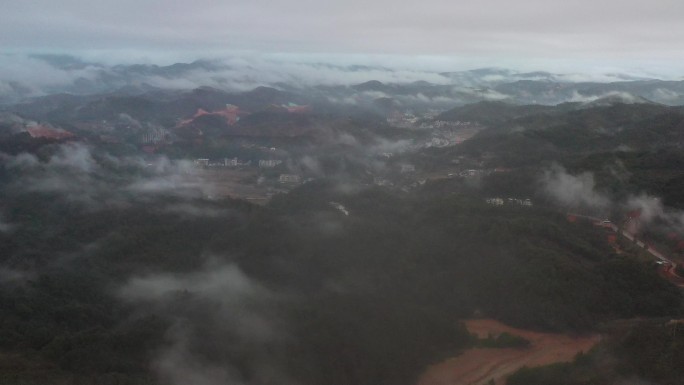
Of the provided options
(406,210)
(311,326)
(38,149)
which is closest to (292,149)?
(38,149)

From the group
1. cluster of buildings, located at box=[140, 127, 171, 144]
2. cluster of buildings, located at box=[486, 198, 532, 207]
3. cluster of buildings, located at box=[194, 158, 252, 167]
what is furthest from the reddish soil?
cluster of buildings, located at box=[140, 127, 171, 144]

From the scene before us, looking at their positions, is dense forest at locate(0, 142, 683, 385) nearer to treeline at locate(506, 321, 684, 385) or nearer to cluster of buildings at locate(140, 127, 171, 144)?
treeline at locate(506, 321, 684, 385)

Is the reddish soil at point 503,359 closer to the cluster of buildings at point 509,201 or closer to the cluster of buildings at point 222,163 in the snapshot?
the cluster of buildings at point 509,201

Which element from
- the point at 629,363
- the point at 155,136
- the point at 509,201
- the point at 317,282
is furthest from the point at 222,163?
the point at 629,363

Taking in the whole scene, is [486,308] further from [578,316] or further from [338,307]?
[338,307]

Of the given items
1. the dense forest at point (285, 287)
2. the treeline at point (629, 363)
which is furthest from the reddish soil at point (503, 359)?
the treeline at point (629, 363)

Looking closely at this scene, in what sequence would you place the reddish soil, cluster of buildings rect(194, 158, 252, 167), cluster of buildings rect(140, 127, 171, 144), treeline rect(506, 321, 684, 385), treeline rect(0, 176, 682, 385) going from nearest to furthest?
treeline rect(506, 321, 684, 385) → treeline rect(0, 176, 682, 385) → the reddish soil → cluster of buildings rect(194, 158, 252, 167) → cluster of buildings rect(140, 127, 171, 144)

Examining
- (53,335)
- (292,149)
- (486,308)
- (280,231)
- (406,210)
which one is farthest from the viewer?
(292,149)

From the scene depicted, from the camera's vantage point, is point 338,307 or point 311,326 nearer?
point 311,326
